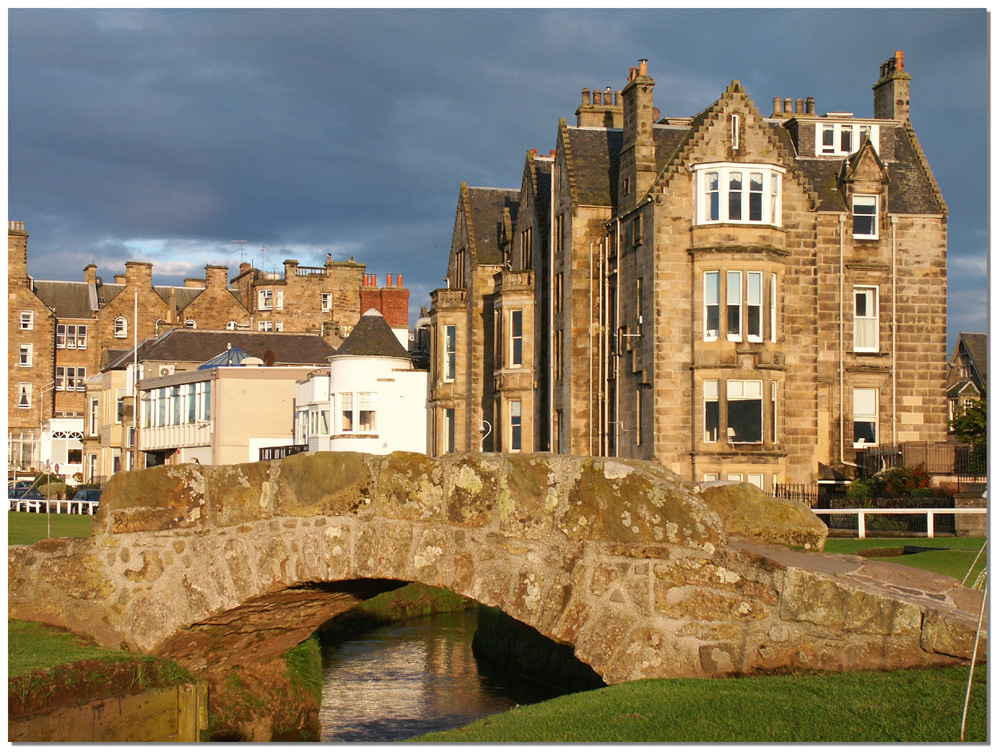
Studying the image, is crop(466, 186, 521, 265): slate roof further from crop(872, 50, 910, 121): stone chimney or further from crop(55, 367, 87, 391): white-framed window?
crop(55, 367, 87, 391): white-framed window

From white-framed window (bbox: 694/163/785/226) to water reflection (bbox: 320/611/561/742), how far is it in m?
15.5

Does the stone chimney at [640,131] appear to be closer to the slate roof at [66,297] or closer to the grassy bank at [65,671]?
the grassy bank at [65,671]

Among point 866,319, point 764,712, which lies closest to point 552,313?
point 866,319

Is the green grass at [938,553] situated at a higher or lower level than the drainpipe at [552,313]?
lower

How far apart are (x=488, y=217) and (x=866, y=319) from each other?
705 inches

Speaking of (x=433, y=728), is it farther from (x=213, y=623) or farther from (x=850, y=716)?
(x=850, y=716)

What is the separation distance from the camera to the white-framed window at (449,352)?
2060 inches

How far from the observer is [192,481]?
12.0 metres

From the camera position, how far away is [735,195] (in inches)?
1447

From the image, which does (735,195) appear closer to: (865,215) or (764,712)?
(865,215)

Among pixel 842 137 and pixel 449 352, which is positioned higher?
pixel 842 137

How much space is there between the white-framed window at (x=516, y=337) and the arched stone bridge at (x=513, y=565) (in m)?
33.0

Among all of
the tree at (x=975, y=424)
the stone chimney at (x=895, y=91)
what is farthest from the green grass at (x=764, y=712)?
the stone chimney at (x=895, y=91)

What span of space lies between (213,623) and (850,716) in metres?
6.54
